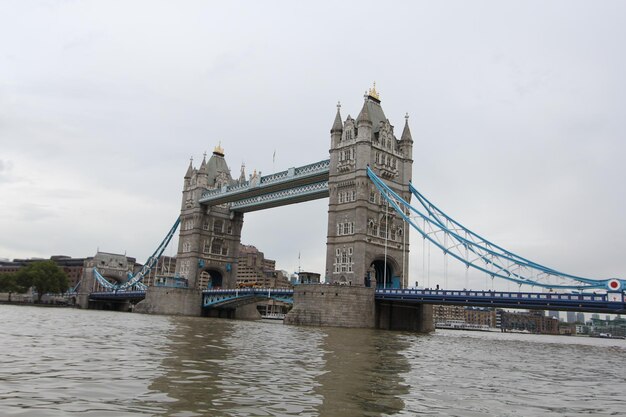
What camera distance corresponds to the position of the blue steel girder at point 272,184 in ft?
241

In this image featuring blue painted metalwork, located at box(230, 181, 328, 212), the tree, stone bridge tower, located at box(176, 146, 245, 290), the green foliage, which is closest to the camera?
blue painted metalwork, located at box(230, 181, 328, 212)

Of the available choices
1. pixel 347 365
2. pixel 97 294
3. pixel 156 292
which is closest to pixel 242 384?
pixel 347 365

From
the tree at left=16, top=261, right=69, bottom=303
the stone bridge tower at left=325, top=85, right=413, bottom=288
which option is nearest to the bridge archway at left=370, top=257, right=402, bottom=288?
the stone bridge tower at left=325, top=85, right=413, bottom=288

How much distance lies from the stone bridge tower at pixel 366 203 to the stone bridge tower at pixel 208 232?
33.3 meters

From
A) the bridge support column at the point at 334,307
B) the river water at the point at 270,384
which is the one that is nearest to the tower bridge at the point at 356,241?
the bridge support column at the point at 334,307

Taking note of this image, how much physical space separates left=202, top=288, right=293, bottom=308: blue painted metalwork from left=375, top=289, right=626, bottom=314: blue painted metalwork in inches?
553

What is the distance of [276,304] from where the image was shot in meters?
174

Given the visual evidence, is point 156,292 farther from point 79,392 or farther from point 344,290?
point 79,392

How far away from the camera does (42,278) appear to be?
381 feet

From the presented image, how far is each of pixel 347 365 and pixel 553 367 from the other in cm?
1093

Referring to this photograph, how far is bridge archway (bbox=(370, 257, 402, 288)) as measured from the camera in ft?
219

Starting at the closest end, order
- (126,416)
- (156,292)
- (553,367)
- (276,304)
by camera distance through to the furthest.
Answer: (126,416)
(553,367)
(156,292)
(276,304)

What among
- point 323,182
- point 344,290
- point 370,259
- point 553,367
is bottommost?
point 553,367

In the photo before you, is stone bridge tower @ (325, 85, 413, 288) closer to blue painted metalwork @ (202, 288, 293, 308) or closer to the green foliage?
blue painted metalwork @ (202, 288, 293, 308)
